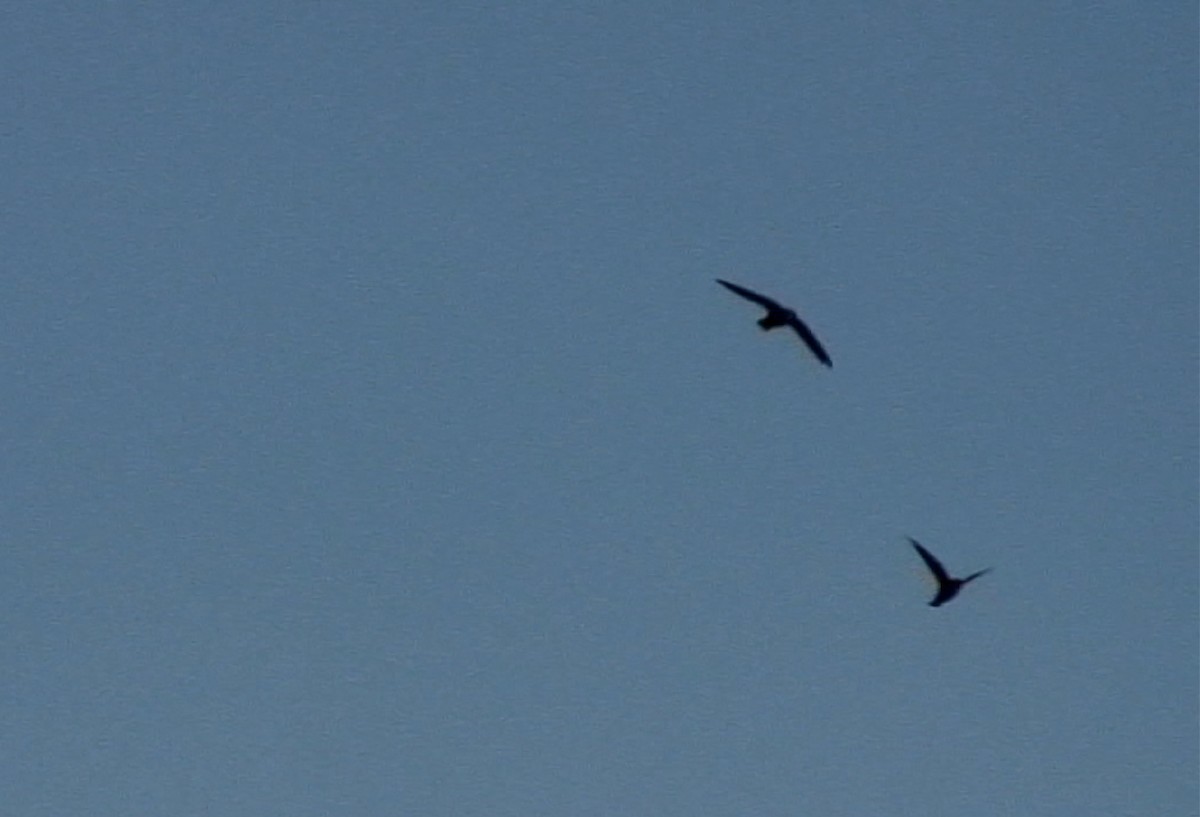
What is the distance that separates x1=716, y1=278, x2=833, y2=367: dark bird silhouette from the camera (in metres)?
66.6

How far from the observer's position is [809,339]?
6738cm

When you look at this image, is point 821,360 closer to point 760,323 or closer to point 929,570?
point 760,323

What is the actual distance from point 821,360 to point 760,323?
4.89 feet

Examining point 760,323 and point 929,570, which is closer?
point 760,323

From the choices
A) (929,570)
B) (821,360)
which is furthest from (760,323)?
(929,570)

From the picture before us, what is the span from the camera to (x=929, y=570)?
72688mm

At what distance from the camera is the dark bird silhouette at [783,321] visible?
66625 millimetres

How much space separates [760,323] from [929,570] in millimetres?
8806

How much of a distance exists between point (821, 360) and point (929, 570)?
7.70 meters

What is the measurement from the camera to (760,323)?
67.0 m

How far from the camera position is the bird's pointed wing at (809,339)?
67250mm

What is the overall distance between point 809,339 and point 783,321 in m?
0.71

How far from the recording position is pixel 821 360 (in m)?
67.2

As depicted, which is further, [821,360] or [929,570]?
[929,570]
